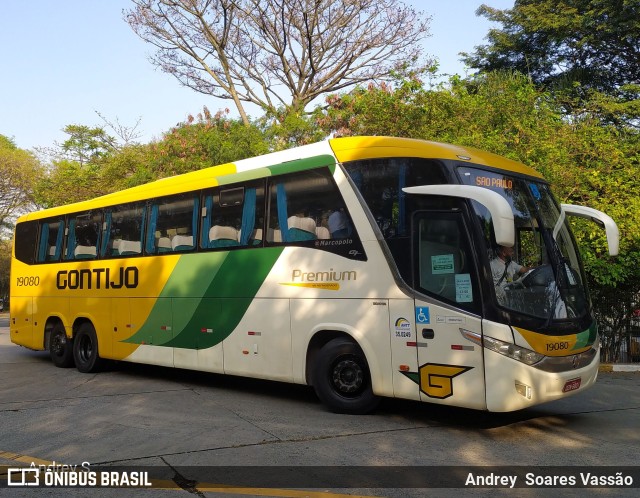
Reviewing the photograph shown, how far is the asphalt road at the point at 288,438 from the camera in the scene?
520 centimetres

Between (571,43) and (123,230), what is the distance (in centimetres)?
2143

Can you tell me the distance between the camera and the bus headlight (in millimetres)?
6477

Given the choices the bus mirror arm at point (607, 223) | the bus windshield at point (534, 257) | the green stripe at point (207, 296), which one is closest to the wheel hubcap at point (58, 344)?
the green stripe at point (207, 296)

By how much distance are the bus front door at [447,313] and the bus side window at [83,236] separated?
23.8 feet

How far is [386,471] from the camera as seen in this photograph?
546 cm

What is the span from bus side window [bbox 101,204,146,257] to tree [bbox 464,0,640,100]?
675 inches

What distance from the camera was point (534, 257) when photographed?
23.3 feet

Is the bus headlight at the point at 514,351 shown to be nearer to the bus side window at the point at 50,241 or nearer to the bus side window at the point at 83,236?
the bus side window at the point at 83,236

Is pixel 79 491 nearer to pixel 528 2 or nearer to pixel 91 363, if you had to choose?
pixel 91 363

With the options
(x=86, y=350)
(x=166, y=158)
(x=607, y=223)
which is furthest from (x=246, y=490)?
(x=166, y=158)

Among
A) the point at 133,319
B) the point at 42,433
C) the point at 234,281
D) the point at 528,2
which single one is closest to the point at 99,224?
the point at 133,319

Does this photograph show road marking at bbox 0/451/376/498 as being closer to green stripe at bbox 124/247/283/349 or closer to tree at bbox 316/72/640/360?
green stripe at bbox 124/247/283/349

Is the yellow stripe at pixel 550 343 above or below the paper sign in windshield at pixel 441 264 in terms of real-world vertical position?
below

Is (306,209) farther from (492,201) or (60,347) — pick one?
(60,347)
